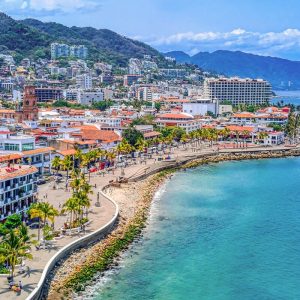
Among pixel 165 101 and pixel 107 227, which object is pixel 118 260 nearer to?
pixel 107 227

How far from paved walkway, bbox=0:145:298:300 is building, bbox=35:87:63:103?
2624 inches

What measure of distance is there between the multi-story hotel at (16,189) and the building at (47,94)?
335 ft

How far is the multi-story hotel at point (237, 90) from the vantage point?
156 meters

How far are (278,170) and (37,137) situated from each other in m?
30.5

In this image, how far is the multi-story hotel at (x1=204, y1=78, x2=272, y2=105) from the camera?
156m

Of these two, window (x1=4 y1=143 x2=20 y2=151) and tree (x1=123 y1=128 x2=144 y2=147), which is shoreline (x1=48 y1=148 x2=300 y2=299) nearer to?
tree (x1=123 y1=128 x2=144 y2=147)

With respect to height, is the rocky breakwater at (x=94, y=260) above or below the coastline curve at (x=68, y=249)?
below

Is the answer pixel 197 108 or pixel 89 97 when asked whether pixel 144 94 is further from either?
pixel 197 108

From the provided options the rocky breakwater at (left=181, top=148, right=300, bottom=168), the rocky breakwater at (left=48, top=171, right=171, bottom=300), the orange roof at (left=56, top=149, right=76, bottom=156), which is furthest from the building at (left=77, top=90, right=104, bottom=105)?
the rocky breakwater at (left=48, top=171, right=171, bottom=300)

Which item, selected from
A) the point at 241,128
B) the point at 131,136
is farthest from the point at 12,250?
the point at 241,128

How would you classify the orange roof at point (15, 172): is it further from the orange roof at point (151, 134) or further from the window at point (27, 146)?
the orange roof at point (151, 134)

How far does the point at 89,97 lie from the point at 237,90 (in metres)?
46.0

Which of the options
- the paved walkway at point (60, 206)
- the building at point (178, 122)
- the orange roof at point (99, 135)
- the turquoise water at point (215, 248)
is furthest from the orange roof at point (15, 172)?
the building at point (178, 122)

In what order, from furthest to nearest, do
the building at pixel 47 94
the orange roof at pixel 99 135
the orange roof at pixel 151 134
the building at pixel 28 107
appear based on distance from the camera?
1. the building at pixel 47 94
2. the building at pixel 28 107
3. the orange roof at pixel 151 134
4. the orange roof at pixel 99 135
